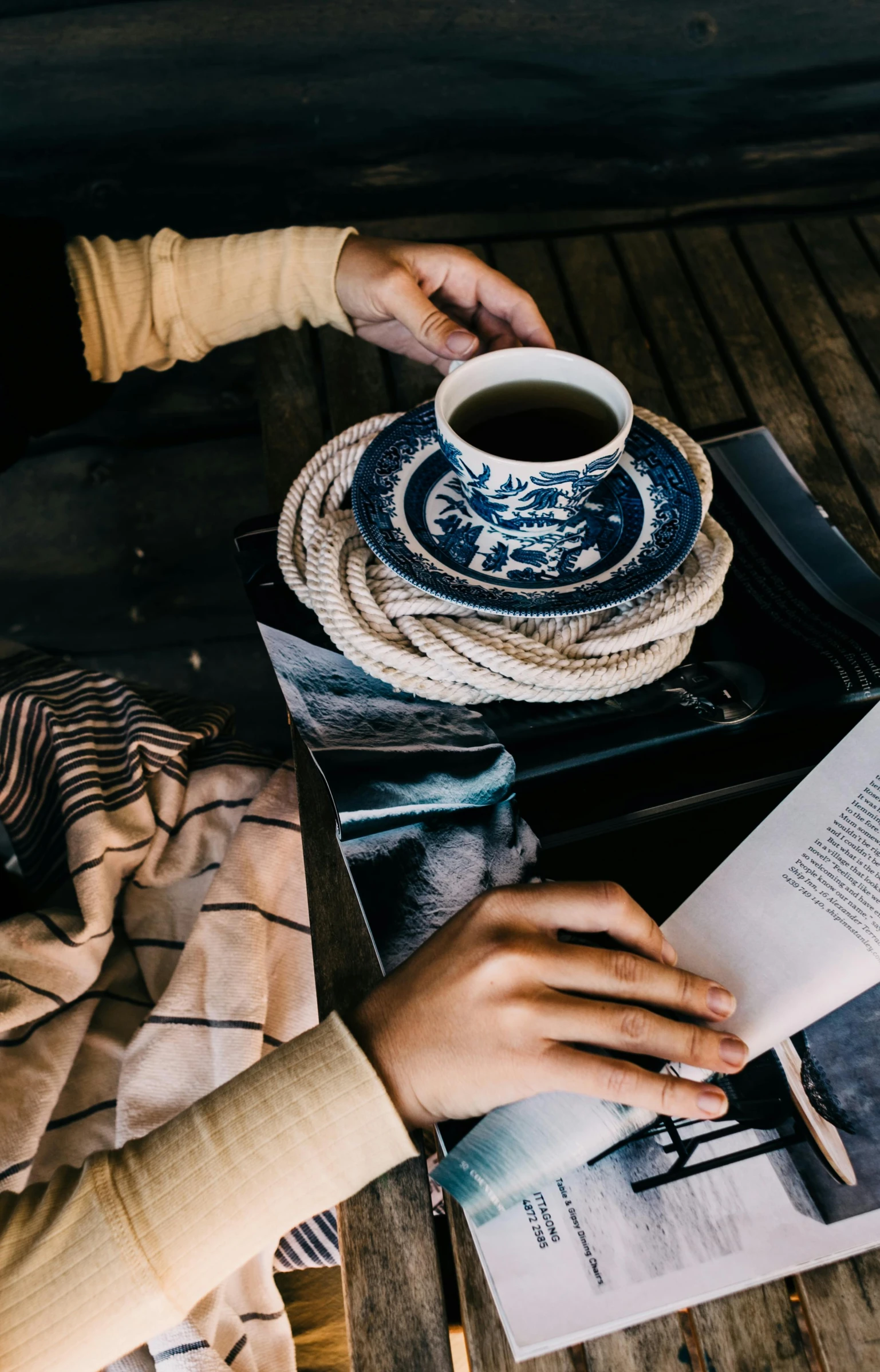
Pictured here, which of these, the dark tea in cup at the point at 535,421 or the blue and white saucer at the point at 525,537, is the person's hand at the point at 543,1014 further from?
the dark tea in cup at the point at 535,421

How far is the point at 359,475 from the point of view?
0.64 meters

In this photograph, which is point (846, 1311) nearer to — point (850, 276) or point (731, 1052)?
point (731, 1052)

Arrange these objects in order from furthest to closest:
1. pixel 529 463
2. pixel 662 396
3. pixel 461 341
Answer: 1. pixel 662 396
2. pixel 461 341
3. pixel 529 463

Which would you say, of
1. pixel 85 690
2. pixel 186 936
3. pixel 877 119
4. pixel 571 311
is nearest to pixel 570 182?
pixel 877 119

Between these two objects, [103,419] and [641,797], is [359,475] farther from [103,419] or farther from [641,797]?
[103,419]

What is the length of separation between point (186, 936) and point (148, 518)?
0.91 meters

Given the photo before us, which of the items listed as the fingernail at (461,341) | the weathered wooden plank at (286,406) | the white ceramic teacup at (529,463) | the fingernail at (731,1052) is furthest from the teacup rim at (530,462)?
the fingernail at (731,1052)

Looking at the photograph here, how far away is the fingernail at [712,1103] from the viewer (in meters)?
0.44

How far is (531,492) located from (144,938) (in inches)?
19.3

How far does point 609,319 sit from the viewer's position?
35.8 inches

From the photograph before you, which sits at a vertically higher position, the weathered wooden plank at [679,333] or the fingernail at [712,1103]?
the weathered wooden plank at [679,333]

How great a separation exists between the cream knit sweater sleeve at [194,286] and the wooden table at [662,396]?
5 centimetres

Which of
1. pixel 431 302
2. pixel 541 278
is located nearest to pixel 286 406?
pixel 431 302

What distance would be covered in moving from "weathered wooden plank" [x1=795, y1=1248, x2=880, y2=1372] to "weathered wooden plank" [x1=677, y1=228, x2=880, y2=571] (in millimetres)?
494
